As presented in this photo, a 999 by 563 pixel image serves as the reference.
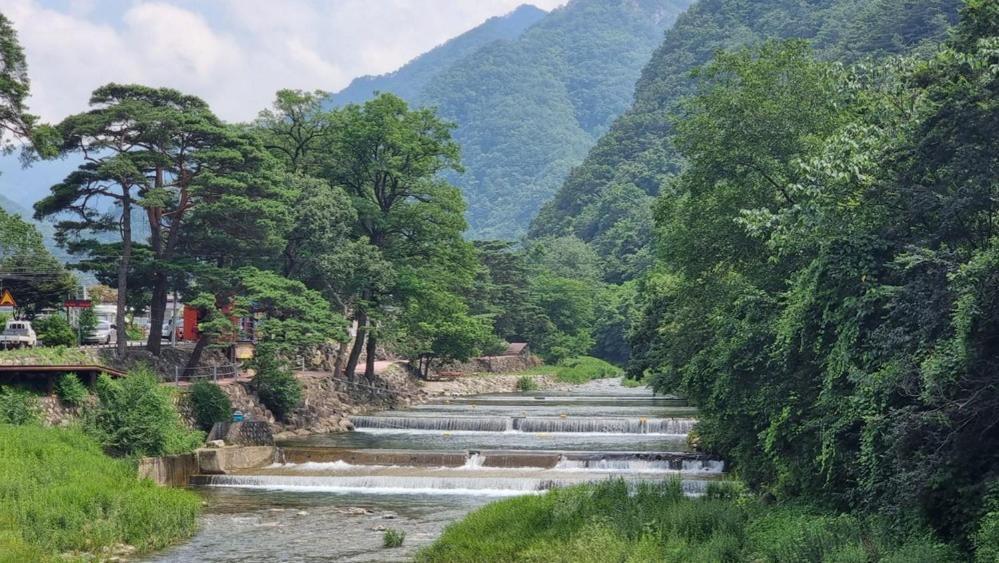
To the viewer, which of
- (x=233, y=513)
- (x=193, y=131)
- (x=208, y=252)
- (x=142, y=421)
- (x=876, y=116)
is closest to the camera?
(x=876, y=116)

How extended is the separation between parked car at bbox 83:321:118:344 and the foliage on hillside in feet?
122

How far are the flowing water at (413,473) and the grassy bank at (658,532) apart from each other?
1973mm

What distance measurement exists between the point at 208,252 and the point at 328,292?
7241 mm

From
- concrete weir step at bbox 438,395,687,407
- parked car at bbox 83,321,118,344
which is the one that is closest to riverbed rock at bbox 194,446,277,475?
concrete weir step at bbox 438,395,687,407

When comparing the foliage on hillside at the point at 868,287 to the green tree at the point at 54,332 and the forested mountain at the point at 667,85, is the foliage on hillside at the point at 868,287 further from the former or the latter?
the forested mountain at the point at 667,85

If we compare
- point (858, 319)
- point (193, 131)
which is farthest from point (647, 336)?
point (858, 319)

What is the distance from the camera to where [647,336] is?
5097 centimetres

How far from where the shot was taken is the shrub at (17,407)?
2861cm

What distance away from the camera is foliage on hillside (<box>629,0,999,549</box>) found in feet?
Result: 47.7

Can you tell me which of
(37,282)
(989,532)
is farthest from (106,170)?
(989,532)

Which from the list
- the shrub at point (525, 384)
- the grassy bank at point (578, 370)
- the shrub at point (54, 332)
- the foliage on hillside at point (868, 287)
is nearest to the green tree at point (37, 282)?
the shrub at point (54, 332)

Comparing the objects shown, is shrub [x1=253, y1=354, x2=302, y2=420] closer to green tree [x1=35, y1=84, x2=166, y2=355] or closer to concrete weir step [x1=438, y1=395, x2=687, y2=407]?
green tree [x1=35, y1=84, x2=166, y2=355]

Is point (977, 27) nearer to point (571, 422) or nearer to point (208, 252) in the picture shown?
point (571, 422)

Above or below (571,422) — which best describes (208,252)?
above
